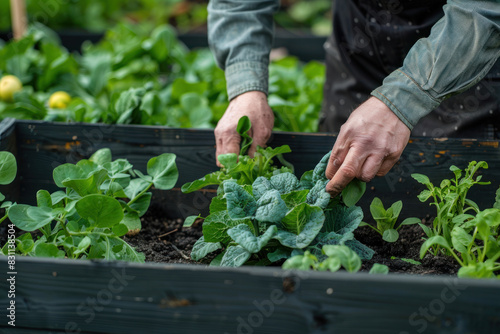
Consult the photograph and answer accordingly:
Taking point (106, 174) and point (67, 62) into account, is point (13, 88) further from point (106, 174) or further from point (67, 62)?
point (106, 174)

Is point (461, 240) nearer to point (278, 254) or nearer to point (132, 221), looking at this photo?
point (278, 254)

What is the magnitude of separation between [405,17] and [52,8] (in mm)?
2779

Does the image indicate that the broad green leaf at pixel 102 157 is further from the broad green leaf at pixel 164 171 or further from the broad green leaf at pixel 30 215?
the broad green leaf at pixel 30 215

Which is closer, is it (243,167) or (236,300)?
(236,300)

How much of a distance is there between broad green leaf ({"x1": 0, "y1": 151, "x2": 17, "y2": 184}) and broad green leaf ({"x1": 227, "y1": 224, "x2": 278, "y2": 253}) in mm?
482

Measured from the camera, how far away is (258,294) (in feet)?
2.52

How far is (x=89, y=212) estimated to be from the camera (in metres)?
0.94

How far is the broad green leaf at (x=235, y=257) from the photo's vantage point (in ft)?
3.00

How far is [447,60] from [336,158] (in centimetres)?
28

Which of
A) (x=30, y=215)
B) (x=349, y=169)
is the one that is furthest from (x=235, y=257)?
(x=30, y=215)

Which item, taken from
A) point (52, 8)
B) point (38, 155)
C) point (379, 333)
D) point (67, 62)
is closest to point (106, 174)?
Result: point (38, 155)

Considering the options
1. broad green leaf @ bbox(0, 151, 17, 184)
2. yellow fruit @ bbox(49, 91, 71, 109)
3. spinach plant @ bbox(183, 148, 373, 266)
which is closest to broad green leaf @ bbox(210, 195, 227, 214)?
spinach plant @ bbox(183, 148, 373, 266)

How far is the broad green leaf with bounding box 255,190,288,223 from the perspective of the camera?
35.5 inches

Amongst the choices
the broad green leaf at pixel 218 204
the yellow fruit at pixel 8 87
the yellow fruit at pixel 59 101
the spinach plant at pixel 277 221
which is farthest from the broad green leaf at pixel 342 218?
the yellow fruit at pixel 8 87
